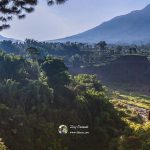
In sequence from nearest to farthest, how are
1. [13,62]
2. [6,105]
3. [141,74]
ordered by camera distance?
[6,105] → [13,62] → [141,74]

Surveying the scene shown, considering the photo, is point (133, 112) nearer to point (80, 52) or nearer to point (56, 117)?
point (56, 117)

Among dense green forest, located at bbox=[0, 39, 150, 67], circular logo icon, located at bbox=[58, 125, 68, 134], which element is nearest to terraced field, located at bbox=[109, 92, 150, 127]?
circular logo icon, located at bbox=[58, 125, 68, 134]

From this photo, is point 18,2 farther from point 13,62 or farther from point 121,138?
point 13,62

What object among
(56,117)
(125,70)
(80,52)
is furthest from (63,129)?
(80,52)

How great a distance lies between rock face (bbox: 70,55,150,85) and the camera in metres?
124

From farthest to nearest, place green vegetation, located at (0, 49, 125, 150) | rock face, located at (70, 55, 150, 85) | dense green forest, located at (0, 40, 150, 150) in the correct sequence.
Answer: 1. rock face, located at (70, 55, 150, 85)
2. green vegetation, located at (0, 49, 125, 150)
3. dense green forest, located at (0, 40, 150, 150)

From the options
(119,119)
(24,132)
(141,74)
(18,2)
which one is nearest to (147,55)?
(141,74)

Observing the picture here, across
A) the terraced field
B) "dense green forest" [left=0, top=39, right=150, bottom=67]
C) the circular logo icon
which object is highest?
"dense green forest" [left=0, top=39, right=150, bottom=67]

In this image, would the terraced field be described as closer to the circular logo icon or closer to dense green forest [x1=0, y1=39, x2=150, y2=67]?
the circular logo icon

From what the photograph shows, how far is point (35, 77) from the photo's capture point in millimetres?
57031

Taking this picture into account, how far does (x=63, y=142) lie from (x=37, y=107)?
5.34m

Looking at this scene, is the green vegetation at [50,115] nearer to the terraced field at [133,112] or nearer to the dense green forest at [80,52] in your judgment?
the terraced field at [133,112]

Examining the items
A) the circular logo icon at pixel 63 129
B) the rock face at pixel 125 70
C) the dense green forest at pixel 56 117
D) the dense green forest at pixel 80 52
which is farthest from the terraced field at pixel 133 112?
the dense green forest at pixel 80 52

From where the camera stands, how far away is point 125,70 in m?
129
